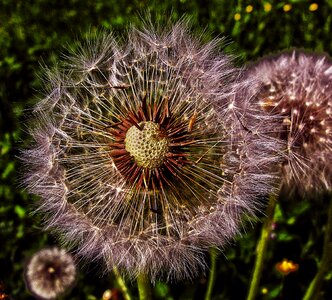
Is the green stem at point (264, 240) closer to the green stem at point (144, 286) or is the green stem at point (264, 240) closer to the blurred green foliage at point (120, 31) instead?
the green stem at point (144, 286)

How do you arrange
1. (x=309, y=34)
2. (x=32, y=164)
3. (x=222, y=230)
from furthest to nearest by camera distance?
(x=309, y=34)
(x=32, y=164)
(x=222, y=230)

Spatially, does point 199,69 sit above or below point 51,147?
above

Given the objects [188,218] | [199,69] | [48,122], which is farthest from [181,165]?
[48,122]

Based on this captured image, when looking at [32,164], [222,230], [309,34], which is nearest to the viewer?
[222,230]

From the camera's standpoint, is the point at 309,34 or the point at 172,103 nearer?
the point at 172,103

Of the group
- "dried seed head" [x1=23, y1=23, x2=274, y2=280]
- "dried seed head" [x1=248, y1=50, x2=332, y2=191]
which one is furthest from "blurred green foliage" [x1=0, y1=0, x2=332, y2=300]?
"dried seed head" [x1=23, y1=23, x2=274, y2=280]

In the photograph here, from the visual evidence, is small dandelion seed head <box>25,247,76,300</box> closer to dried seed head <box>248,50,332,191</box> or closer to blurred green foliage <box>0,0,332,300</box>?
blurred green foliage <box>0,0,332,300</box>

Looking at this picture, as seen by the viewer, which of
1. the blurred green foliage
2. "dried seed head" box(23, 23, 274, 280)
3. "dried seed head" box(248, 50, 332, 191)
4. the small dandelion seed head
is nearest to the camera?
"dried seed head" box(23, 23, 274, 280)

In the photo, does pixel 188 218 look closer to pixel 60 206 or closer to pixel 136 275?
pixel 136 275
